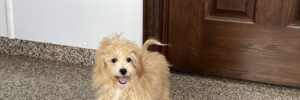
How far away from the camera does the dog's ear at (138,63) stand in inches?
51.8

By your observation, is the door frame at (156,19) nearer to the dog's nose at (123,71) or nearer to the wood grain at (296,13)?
the wood grain at (296,13)

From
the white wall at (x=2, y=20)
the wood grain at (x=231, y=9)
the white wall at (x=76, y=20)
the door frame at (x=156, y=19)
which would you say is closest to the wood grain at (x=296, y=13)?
the wood grain at (x=231, y=9)

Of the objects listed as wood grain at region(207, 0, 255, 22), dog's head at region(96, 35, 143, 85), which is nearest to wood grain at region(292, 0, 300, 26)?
wood grain at region(207, 0, 255, 22)

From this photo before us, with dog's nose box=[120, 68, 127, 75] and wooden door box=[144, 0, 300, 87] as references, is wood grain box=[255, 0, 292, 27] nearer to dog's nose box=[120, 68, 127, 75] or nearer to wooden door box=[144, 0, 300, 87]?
wooden door box=[144, 0, 300, 87]

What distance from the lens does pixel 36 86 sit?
6.04 feet

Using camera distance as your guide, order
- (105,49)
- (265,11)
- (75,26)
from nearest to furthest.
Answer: (105,49), (265,11), (75,26)

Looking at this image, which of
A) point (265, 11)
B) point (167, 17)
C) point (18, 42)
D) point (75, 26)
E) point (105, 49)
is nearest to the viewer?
point (105, 49)

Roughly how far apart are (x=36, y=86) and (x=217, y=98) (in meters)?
0.71

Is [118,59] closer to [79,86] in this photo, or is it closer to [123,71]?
[123,71]

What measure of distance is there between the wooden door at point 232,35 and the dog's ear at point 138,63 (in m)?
0.52

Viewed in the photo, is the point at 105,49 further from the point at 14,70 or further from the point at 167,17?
the point at 14,70

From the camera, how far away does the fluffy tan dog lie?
4.26 ft

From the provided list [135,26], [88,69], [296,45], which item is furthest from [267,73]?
[88,69]

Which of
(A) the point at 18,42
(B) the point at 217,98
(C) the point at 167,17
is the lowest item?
(B) the point at 217,98
